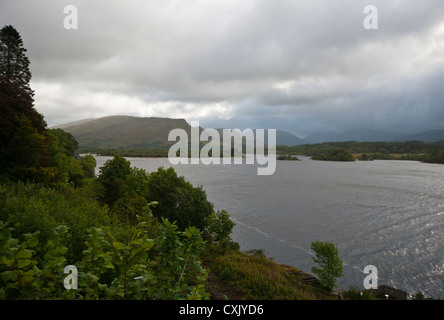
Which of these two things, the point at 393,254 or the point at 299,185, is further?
the point at 299,185

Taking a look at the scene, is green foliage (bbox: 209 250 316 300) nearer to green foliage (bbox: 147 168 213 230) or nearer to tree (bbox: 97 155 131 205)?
green foliage (bbox: 147 168 213 230)

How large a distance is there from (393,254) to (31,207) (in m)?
40.7

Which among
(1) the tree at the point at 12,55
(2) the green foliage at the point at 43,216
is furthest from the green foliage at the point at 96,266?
(1) the tree at the point at 12,55

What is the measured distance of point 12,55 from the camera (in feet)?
125

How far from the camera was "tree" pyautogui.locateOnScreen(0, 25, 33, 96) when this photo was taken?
37.1 metres

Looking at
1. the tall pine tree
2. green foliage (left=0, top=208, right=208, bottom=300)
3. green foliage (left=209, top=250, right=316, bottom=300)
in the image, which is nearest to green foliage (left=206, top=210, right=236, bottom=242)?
green foliage (left=209, top=250, right=316, bottom=300)

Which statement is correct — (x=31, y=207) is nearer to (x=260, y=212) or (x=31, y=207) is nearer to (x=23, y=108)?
(x=23, y=108)

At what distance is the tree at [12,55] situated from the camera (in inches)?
1459

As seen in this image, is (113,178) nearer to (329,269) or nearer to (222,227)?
(222,227)

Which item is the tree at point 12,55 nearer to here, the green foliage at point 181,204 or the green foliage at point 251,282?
the green foliage at point 181,204

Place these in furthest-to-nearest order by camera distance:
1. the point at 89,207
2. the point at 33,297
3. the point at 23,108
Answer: the point at 23,108, the point at 89,207, the point at 33,297

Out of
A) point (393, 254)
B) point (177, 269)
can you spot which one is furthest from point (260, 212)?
point (177, 269)

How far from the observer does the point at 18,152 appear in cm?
2044
